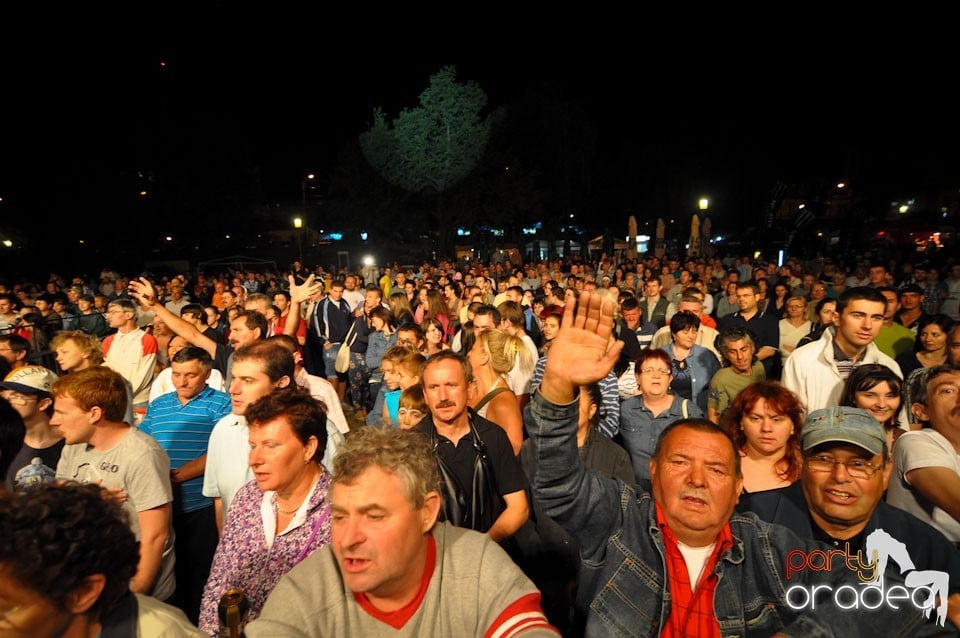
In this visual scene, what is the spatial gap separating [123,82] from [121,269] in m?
10.8

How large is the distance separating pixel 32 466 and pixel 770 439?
14.2 ft

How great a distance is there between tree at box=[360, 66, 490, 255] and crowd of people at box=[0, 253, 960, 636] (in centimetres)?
3378

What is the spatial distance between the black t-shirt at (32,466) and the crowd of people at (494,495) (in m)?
0.02

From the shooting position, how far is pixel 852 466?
7.84 feet

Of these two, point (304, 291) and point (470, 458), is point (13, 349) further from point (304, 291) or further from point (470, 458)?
point (470, 458)

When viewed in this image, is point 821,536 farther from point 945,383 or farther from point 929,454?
point 945,383

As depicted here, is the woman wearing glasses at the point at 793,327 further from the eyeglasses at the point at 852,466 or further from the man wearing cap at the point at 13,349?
the man wearing cap at the point at 13,349

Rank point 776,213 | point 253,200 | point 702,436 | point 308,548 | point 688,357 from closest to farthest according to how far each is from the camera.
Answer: point 702,436 < point 308,548 < point 688,357 < point 776,213 < point 253,200

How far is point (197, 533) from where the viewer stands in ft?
11.9

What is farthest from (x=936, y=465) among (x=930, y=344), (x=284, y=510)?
(x=930, y=344)

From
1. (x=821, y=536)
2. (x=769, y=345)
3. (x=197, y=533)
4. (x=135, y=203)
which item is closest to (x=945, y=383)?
(x=821, y=536)

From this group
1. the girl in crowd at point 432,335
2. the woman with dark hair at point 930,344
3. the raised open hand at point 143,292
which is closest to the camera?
the woman with dark hair at point 930,344

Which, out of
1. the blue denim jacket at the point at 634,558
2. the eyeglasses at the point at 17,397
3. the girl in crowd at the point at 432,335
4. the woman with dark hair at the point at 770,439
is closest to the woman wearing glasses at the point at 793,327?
the woman with dark hair at the point at 770,439

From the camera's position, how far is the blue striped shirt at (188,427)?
379cm
